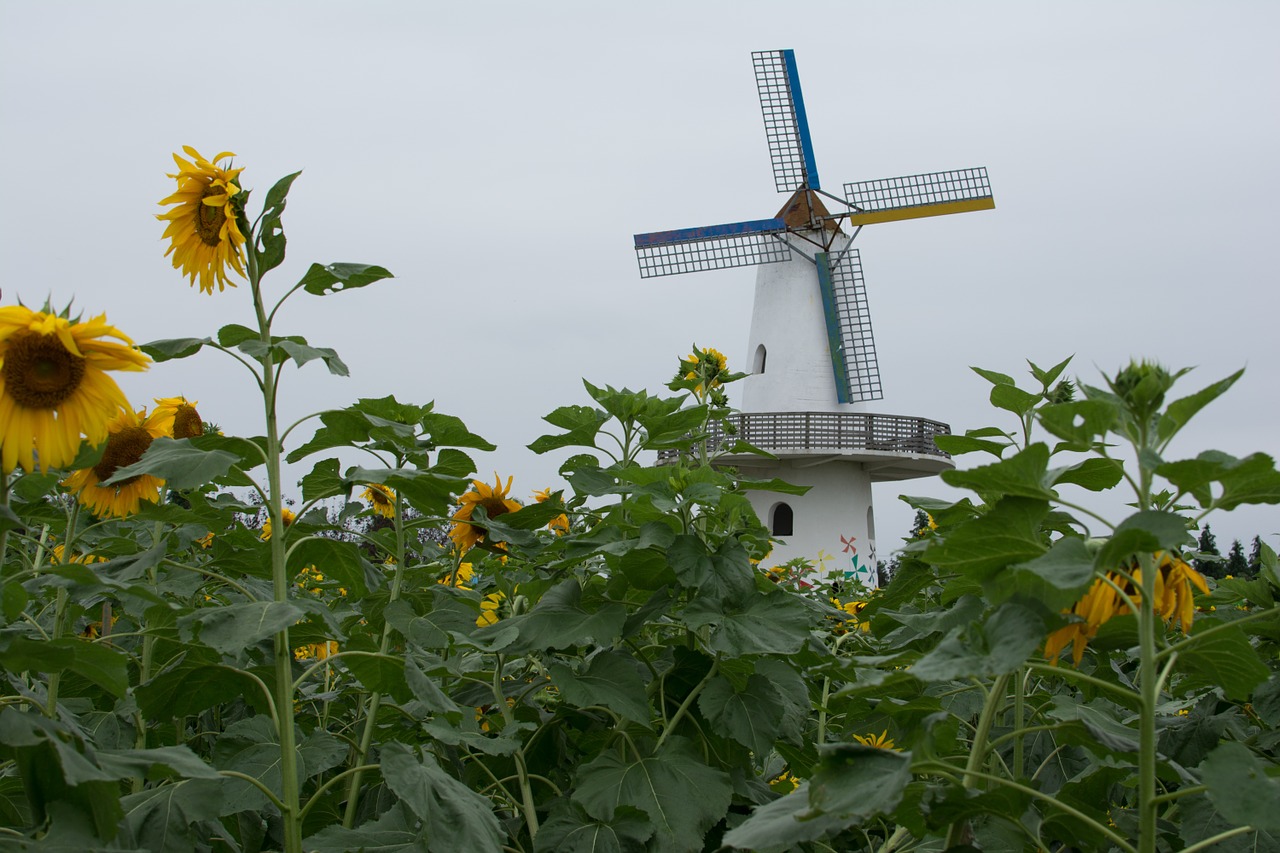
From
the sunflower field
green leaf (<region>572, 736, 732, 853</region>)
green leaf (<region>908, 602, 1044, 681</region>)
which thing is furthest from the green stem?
green leaf (<region>908, 602, 1044, 681</region>)

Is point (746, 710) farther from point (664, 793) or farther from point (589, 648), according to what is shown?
point (589, 648)

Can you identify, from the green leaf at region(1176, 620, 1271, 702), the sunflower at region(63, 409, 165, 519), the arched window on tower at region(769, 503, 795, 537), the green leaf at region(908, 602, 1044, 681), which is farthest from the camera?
the arched window on tower at region(769, 503, 795, 537)

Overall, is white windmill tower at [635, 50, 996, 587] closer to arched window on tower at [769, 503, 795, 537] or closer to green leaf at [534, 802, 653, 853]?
arched window on tower at [769, 503, 795, 537]

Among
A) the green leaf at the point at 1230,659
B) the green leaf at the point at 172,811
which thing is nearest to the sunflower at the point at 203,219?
the green leaf at the point at 172,811

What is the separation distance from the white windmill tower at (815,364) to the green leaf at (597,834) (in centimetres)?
1858

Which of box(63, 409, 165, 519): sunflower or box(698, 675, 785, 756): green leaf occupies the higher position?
box(63, 409, 165, 519): sunflower

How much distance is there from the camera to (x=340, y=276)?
6.13 feet

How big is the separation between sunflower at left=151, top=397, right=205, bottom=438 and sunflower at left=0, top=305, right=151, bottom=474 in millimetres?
897

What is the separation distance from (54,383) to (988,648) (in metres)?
1.28

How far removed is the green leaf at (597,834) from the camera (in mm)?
1962

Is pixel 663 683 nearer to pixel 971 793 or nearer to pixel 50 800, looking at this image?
pixel 971 793

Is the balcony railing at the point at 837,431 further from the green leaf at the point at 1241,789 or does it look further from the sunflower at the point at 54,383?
the green leaf at the point at 1241,789

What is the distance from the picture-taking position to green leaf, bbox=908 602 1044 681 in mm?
1195

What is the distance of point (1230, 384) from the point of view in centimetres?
128
